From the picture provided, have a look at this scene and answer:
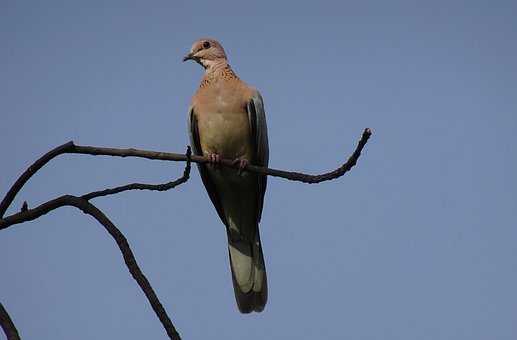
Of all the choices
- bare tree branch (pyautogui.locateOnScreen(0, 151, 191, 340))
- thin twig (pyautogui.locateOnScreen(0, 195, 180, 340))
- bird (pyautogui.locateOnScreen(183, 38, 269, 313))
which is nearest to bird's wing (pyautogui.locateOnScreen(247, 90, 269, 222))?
bird (pyautogui.locateOnScreen(183, 38, 269, 313))

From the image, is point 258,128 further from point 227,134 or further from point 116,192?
point 116,192

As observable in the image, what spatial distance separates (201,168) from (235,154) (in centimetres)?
49

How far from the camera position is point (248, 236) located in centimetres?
661

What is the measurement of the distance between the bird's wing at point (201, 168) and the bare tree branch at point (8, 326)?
405cm

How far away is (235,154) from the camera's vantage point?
611 cm

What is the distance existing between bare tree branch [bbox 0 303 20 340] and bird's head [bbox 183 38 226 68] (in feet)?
15.1

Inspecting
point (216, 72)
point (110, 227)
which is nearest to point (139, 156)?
point (110, 227)

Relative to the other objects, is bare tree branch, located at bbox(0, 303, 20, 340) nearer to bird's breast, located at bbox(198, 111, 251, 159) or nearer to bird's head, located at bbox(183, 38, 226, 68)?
bird's breast, located at bbox(198, 111, 251, 159)

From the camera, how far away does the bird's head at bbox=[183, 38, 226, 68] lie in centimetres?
677

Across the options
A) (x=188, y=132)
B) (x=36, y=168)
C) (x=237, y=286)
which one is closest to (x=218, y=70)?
(x=188, y=132)

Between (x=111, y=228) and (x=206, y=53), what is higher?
(x=206, y=53)

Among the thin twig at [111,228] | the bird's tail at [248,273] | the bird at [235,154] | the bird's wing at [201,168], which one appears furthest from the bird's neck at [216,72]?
the thin twig at [111,228]

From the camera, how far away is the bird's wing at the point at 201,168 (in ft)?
20.9

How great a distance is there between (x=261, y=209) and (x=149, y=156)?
10.1 feet
